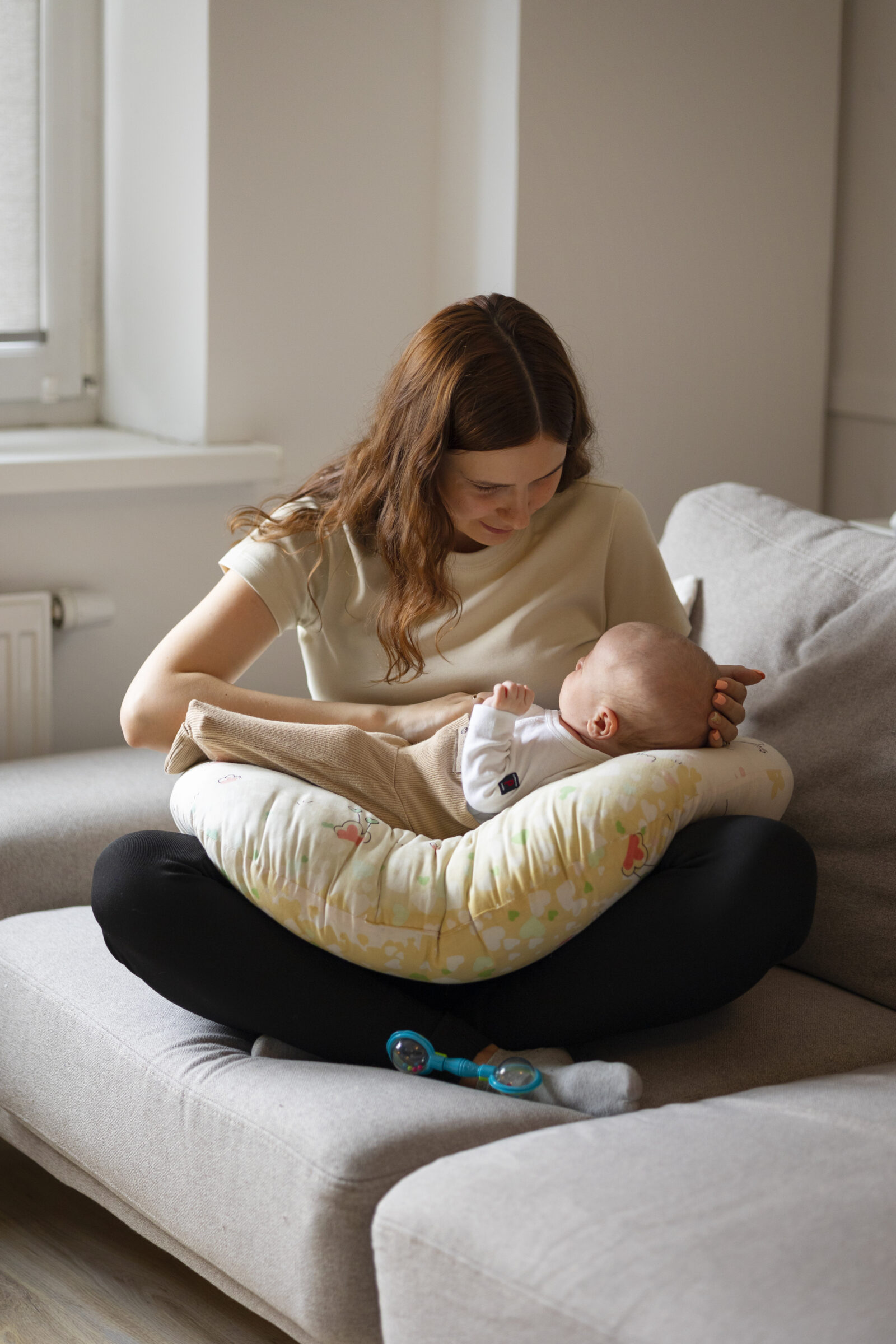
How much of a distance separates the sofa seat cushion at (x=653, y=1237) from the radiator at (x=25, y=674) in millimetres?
1328

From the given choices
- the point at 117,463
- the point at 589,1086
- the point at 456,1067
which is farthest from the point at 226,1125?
the point at 117,463

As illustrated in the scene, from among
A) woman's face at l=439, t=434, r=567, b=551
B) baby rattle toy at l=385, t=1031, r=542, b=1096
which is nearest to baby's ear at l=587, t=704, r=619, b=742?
woman's face at l=439, t=434, r=567, b=551

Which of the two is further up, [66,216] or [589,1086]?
[66,216]

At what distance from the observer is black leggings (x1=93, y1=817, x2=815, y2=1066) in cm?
139

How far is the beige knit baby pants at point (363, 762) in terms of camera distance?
1530mm

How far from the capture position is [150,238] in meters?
2.44

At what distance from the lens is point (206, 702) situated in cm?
163

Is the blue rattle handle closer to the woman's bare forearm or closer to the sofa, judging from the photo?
the sofa

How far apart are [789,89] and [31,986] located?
2.03 meters

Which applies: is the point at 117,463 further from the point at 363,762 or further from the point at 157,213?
the point at 363,762

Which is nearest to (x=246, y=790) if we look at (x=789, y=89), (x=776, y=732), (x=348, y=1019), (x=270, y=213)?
(x=348, y=1019)

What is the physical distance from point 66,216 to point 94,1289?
5.73 feet

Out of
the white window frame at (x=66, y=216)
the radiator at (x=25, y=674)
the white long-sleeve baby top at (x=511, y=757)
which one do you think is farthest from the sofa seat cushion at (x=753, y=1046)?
the white window frame at (x=66, y=216)

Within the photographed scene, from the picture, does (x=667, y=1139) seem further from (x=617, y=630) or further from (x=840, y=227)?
(x=840, y=227)
